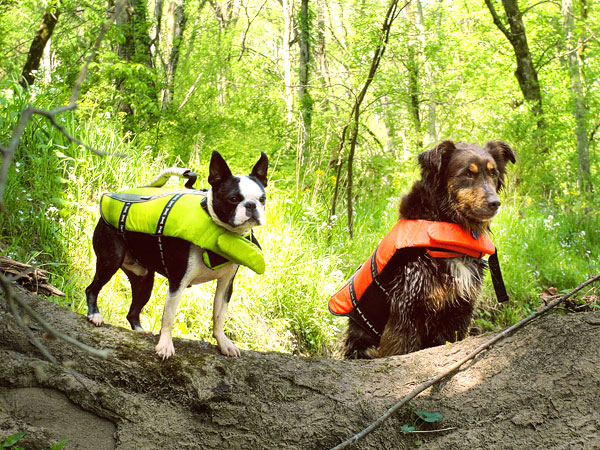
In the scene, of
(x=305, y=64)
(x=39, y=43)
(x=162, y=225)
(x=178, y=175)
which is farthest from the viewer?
(x=305, y=64)

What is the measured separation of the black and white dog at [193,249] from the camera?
292 cm

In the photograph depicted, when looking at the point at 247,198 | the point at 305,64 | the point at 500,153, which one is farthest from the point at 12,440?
the point at 305,64

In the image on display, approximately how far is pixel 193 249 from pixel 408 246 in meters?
1.82

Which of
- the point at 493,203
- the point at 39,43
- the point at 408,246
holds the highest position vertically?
the point at 39,43

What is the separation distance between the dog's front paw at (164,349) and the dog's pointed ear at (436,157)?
7.66 ft

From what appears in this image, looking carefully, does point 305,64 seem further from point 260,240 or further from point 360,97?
point 260,240

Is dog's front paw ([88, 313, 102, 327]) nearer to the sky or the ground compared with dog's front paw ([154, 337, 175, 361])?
nearer to the sky

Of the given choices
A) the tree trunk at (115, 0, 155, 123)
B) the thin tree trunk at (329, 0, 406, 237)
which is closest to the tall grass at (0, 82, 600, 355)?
the thin tree trunk at (329, 0, 406, 237)

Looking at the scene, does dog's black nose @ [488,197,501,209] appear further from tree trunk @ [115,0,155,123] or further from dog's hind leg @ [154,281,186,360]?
tree trunk @ [115,0,155,123]

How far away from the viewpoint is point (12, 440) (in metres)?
2.24

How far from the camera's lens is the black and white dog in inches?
115

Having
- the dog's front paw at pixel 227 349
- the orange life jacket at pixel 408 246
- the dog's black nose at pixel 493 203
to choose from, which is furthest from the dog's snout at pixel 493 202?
the dog's front paw at pixel 227 349

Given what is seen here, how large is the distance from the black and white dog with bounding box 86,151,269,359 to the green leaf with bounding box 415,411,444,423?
38.3 inches

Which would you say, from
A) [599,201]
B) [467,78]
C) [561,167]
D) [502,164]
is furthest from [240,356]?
[467,78]
